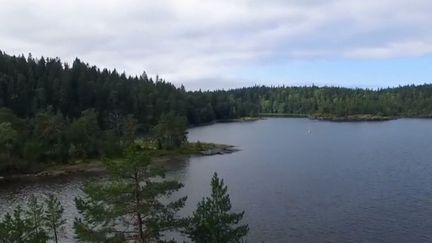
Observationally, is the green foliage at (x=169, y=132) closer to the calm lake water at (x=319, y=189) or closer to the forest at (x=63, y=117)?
the forest at (x=63, y=117)

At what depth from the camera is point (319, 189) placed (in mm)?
79125

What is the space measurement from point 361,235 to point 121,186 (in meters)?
32.4

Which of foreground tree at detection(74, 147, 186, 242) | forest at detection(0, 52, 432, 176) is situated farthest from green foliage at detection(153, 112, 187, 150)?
foreground tree at detection(74, 147, 186, 242)

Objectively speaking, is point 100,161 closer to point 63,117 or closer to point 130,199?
point 63,117

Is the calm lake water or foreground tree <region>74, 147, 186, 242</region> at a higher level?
foreground tree <region>74, 147, 186, 242</region>

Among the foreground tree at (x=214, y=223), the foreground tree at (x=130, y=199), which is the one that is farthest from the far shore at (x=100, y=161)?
the foreground tree at (x=214, y=223)

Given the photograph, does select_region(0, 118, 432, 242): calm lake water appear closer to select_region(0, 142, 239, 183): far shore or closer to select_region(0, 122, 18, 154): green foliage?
select_region(0, 142, 239, 183): far shore

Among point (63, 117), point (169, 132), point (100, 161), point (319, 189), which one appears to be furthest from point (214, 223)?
point (63, 117)

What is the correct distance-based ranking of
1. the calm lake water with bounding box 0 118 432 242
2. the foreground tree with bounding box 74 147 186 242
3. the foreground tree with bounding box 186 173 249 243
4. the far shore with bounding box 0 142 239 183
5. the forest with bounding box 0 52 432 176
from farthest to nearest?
the forest with bounding box 0 52 432 176 < the far shore with bounding box 0 142 239 183 < the calm lake water with bounding box 0 118 432 242 < the foreground tree with bounding box 186 173 249 243 < the foreground tree with bounding box 74 147 186 242

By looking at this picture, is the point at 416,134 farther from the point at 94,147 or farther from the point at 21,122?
the point at 21,122

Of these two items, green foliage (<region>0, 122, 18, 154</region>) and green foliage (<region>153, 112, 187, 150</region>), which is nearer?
green foliage (<region>0, 122, 18, 154</region>)

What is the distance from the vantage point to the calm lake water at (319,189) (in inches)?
2212

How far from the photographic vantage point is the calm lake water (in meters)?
56.2

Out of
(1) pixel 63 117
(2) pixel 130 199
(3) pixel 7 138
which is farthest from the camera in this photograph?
(1) pixel 63 117
